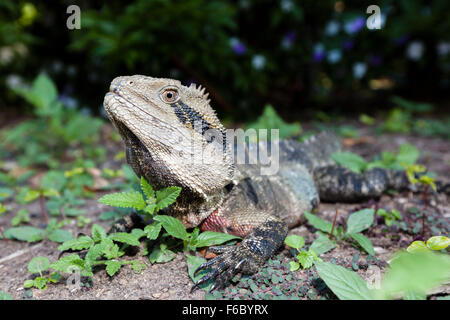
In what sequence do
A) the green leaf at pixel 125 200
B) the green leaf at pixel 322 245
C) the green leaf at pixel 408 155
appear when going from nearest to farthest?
the green leaf at pixel 125 200, the green leaf at pixel 322 245, the green leaf at pixel 408 155

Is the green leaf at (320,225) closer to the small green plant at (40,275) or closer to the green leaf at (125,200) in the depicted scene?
the green leaf at (125,200)

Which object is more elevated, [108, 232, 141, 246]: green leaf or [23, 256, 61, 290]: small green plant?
[108, 232, 141, 246]: green leaf

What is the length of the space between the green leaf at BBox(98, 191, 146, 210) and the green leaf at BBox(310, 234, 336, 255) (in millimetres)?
1326

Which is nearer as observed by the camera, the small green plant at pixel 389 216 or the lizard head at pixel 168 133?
the lizard head at pixel 168 133

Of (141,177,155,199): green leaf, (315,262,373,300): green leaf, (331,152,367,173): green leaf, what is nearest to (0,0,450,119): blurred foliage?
(331,152,367,173): green leaf

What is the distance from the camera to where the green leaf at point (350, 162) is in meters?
3.95

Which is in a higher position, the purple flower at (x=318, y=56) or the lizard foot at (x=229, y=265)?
the purple flower at (x=318, y=56)

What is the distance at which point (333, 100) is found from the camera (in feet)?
27.6

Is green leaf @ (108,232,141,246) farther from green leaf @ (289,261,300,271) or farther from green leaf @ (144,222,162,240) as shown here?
green leaf @ (289,261,300,271)

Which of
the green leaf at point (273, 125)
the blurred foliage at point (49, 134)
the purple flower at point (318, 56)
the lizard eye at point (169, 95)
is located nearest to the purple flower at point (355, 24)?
the purple flower at point (318, 56)

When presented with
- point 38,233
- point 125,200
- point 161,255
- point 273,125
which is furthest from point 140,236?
point 273,125

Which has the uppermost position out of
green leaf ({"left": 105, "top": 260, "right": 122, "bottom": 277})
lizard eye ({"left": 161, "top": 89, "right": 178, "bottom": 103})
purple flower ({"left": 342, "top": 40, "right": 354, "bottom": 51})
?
purple flower ({"left": 342, "top": 40, "right": 354, "bottom": 51})

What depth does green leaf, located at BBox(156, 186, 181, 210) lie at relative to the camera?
2613 millimetres

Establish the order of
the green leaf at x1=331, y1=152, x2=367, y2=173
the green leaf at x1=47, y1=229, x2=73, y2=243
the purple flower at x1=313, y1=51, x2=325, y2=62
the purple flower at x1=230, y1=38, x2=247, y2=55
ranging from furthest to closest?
the purple flower at x1=313, y1=51, x2=325, y2=62, the purple flower at x1=230, y1=38, x2=247, y2=55, the green leaf at x1=331, y1=152, x2=367, y2=173, the green leaf at x1=47, y1=229, x2=73, y2=243
